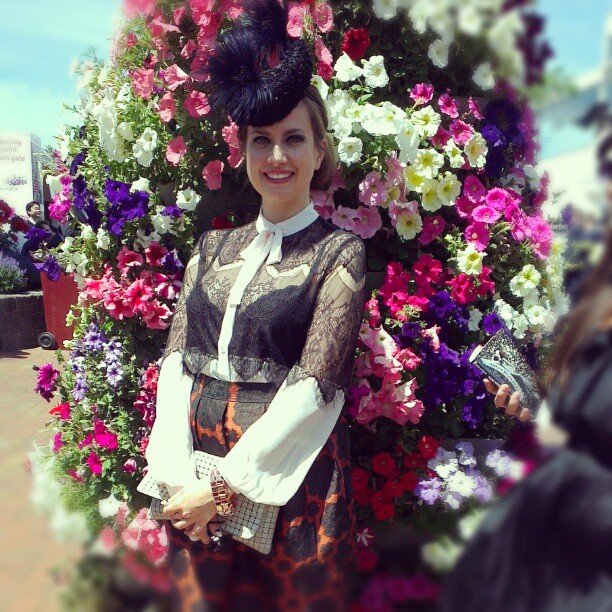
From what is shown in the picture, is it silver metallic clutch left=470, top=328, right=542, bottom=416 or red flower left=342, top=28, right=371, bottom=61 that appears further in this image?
red flower left=342, top=28, right=371, bottom=61

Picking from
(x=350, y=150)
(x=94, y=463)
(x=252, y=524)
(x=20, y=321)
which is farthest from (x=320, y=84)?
(x=20, y=321)

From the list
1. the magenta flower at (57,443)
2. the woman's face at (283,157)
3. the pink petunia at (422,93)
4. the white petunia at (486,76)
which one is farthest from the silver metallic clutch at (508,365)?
the magenta flower at (57,443)

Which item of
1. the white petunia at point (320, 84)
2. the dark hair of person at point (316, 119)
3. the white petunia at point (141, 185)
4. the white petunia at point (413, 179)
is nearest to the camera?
the dark hair of person at point (316, 119)

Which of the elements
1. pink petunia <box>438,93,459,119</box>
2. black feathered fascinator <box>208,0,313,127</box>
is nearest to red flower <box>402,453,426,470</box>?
pink petunia <box>438,93,459,119</box>

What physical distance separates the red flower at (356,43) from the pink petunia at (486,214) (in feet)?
2.23

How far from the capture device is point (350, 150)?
7.18 feet

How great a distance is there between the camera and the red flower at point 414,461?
2348 mm

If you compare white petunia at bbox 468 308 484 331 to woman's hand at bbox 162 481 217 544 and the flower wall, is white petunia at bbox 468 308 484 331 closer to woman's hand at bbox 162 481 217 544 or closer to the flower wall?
the flower wall

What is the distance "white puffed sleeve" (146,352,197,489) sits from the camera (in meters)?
1.50

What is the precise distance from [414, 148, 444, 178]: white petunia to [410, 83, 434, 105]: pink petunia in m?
0.18

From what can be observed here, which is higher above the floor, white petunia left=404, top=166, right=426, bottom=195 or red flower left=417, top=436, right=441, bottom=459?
white petunia left=404, top=166, right=426, bottom=195

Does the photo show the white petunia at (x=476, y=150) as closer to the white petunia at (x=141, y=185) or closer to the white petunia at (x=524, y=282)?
the white petunia at (x=524, y=282)

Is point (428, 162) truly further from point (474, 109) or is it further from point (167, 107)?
point (167, 107)

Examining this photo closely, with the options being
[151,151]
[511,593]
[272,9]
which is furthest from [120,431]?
[511,593]
